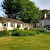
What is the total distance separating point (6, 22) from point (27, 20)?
2374 centimetres

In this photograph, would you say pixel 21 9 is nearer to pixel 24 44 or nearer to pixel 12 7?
pixel 12 7

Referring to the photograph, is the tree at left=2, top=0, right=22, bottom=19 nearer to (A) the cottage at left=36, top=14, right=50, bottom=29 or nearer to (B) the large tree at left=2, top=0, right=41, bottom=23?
(B) the large tree at left=2, top=0, right=41, bottom=23

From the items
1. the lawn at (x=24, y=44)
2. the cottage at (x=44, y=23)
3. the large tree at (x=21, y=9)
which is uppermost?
the large tree at (x=21, y=9)

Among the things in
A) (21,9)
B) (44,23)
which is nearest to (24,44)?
(21,9)

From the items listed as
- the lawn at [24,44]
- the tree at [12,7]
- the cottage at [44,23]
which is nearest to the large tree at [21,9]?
the tree at [12,7]

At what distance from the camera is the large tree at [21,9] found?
79.6m

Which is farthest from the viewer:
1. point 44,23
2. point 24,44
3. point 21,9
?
point 44,23

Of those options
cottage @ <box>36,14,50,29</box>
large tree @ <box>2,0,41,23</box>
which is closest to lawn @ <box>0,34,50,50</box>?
large tree @ <box>2,0,41,23</box>

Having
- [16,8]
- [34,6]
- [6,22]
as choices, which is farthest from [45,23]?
[6,22]

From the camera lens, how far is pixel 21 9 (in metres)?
79.9

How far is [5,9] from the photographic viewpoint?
8394 centimetres

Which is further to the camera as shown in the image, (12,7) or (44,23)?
(44,23)

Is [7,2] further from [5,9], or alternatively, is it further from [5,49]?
[5,49]

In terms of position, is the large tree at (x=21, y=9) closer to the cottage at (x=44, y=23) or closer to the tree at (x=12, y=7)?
the tree at (x=12, y=7)
